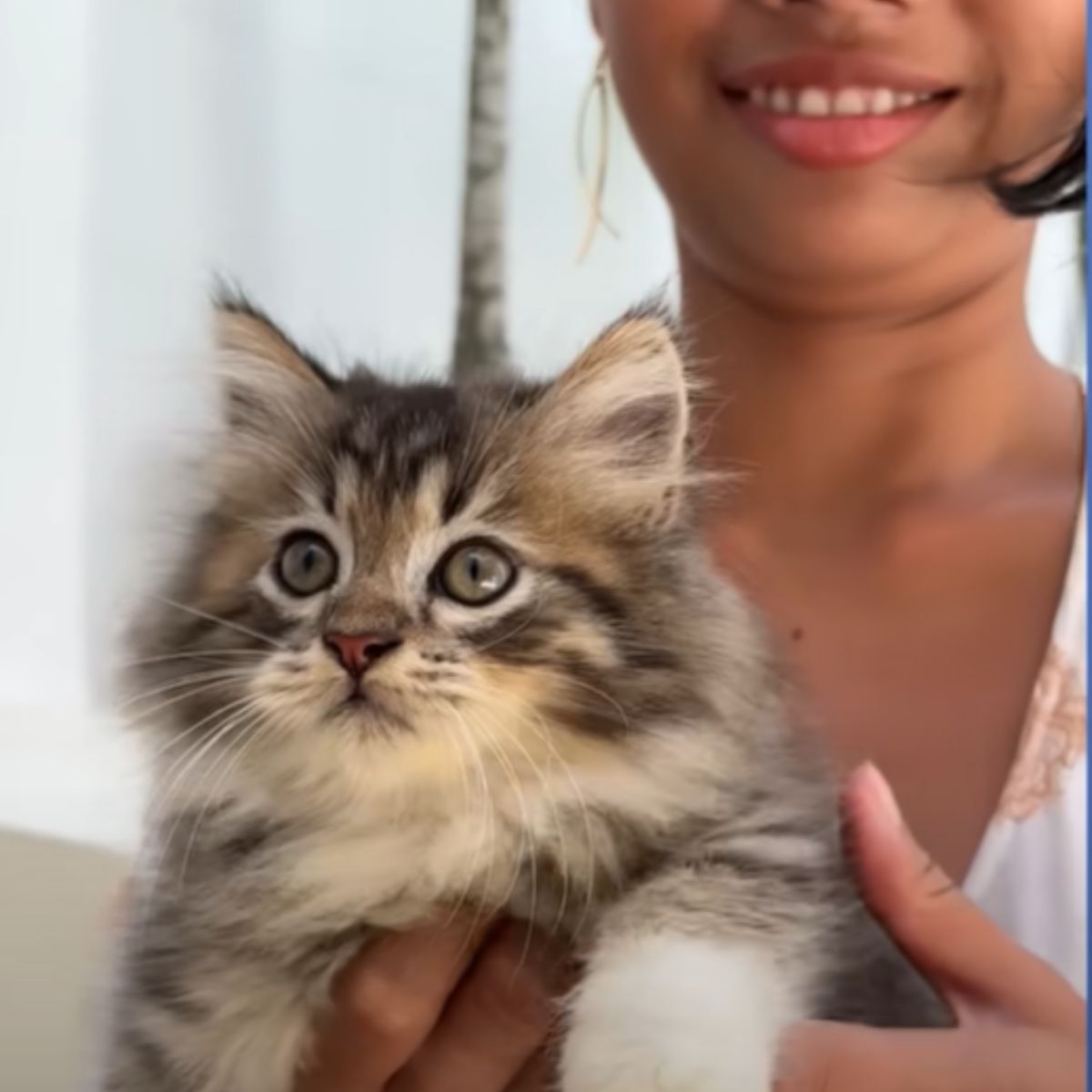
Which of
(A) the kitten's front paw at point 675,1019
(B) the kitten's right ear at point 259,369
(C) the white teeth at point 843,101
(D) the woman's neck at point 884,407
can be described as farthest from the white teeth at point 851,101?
(A) the kitten's front paw at point 675,1019

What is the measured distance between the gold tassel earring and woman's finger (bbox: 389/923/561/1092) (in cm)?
44

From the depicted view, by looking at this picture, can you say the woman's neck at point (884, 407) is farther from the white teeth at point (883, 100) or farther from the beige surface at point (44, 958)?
the beige surface at point (44, 958)

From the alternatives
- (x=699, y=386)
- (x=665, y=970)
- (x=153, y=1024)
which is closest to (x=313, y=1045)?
(x=153, y=1024)

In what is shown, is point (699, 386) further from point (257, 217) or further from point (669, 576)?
point (257, 217)

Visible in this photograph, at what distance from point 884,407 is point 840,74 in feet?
0.74

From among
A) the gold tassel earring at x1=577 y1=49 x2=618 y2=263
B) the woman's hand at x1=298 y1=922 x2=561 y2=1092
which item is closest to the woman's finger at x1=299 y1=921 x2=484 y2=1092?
the woman's hand at x1=298 y1=922 x2=561 y2=1092

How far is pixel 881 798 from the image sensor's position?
82 centimetres

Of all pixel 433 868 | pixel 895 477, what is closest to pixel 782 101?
pixel 895 477

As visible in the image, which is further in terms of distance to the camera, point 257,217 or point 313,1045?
point 257,217

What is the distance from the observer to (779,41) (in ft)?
2.73

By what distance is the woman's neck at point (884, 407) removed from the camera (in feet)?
2.98

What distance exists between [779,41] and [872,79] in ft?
0.19

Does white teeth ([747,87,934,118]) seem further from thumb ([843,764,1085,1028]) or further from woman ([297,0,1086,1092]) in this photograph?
thumb ([843,764,1085,1028])

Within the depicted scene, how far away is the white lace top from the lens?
32.3 inches
